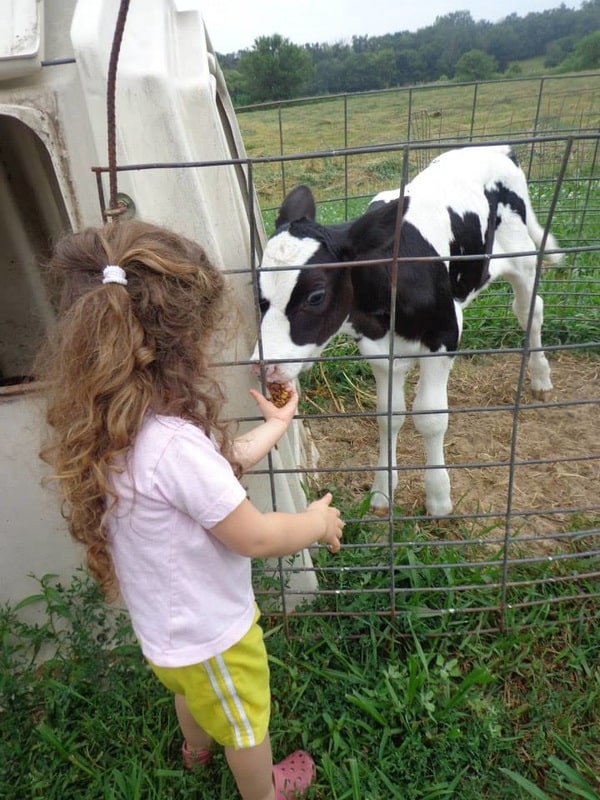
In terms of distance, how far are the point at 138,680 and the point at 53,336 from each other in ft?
4.38

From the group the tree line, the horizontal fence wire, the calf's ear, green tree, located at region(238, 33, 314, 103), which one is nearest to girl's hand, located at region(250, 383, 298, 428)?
the horizontal fence wire

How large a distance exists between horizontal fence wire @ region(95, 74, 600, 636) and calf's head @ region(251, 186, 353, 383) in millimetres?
115

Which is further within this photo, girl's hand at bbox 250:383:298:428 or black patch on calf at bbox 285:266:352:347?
black patch on calf at bbox 285:266:352:347

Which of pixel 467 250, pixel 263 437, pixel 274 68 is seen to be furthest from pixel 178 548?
pixel 274 68

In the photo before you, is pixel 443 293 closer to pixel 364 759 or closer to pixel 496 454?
pixel 496 454

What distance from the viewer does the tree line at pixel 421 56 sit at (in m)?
28.5

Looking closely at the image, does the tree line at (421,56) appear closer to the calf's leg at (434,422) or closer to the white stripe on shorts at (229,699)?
the calf's leg at (434,422)

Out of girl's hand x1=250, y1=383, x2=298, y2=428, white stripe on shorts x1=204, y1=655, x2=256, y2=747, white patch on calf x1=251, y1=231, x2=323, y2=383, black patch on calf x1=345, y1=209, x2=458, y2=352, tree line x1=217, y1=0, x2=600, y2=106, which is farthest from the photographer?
tree line x1=217, y1=0, x2=600, y2=106

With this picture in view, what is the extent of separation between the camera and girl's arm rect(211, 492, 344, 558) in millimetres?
1305

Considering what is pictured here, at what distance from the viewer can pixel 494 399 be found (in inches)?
151

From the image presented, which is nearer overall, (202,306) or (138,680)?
(202,306)

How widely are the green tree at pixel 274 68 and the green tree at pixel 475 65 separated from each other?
7.50 m

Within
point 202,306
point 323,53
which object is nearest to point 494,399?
point 202,306

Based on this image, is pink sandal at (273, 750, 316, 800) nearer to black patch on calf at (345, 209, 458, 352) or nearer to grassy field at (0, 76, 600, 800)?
grassy field at (0, 76, 600, 800)
